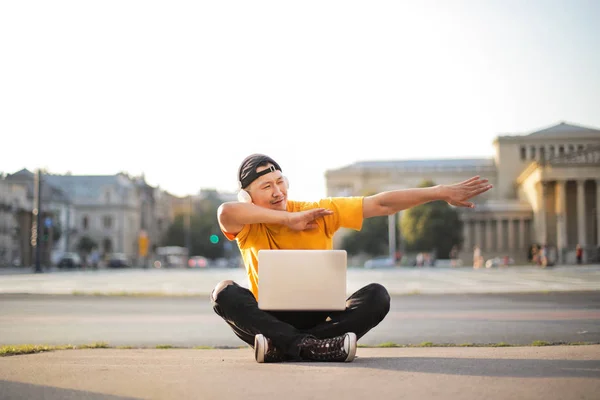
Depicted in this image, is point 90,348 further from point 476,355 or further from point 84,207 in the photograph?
point 84,207

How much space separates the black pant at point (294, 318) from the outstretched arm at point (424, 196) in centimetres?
56

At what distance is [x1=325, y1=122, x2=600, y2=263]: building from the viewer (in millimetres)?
97375

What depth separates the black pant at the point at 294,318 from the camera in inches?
205

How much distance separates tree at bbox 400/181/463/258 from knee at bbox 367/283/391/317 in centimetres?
9263

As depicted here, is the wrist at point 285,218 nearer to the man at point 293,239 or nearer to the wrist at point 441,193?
the man at point 293,239

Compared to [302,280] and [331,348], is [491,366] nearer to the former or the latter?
[331,348]

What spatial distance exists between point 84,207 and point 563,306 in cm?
10567

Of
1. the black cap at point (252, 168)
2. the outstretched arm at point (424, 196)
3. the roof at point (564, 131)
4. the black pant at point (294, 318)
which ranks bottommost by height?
the black pant at point (294, 318)

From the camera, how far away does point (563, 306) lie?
15.3m

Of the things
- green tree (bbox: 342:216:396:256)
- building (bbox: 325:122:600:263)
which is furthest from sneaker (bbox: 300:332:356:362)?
green tree (bbox: 342:216:396:256)

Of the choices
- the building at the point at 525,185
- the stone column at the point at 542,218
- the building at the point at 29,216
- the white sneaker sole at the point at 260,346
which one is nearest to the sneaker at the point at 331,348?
the white sneaker sole at the point at 260,346

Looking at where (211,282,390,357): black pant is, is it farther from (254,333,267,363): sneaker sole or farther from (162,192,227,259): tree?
(162,192,227,259): tree

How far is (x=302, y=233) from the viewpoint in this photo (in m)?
5.42

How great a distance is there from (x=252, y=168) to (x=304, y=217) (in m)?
0.66
